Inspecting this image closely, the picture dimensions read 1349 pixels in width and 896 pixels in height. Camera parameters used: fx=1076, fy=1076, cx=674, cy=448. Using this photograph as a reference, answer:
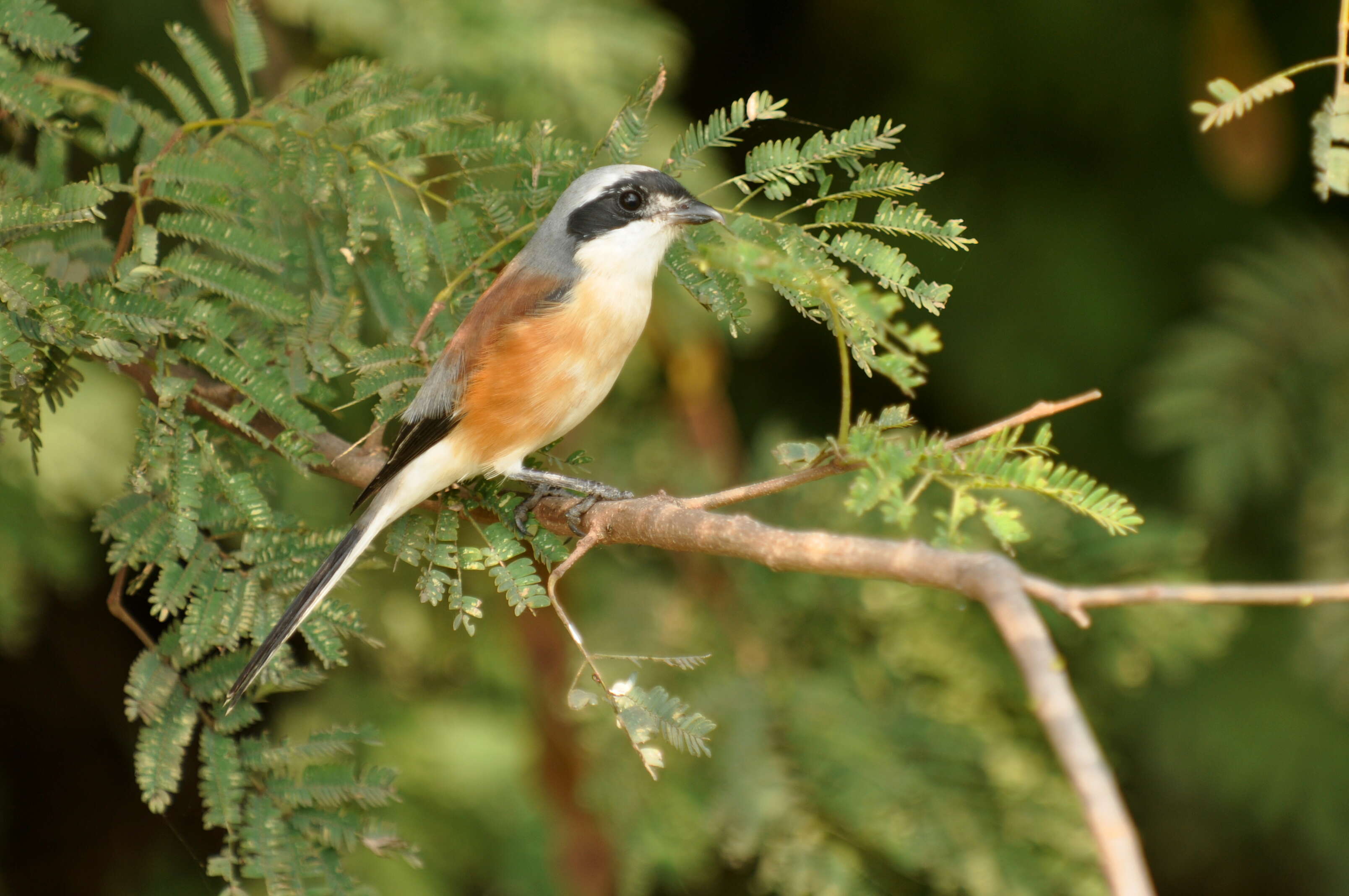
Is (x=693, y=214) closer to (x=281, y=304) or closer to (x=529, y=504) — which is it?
(x=529, y=504)

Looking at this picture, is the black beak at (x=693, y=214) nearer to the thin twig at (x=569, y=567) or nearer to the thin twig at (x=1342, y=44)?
the thin twig at (x=569, y=567)

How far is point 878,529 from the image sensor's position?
3420mm

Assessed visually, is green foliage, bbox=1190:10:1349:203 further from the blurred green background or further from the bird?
the blurred green background

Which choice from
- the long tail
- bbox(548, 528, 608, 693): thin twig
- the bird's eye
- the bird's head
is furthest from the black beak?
the long tail

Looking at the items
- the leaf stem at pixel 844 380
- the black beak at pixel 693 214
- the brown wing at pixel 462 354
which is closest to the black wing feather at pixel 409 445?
the brown wing at pixel 462 354

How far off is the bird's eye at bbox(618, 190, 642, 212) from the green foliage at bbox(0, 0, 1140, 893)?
0.51 feet

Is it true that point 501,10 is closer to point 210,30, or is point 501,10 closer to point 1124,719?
point 210,30

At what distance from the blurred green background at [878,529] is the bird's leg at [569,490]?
3.14 ft

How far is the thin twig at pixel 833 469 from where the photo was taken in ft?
4.51

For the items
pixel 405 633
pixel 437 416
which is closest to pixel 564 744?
pixel 405 633

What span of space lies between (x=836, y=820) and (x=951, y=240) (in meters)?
1.80

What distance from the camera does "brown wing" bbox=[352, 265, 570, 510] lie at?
2.30m

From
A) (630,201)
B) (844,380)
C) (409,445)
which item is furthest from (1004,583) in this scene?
(630,201)

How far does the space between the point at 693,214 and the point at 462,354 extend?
0.58 meters
